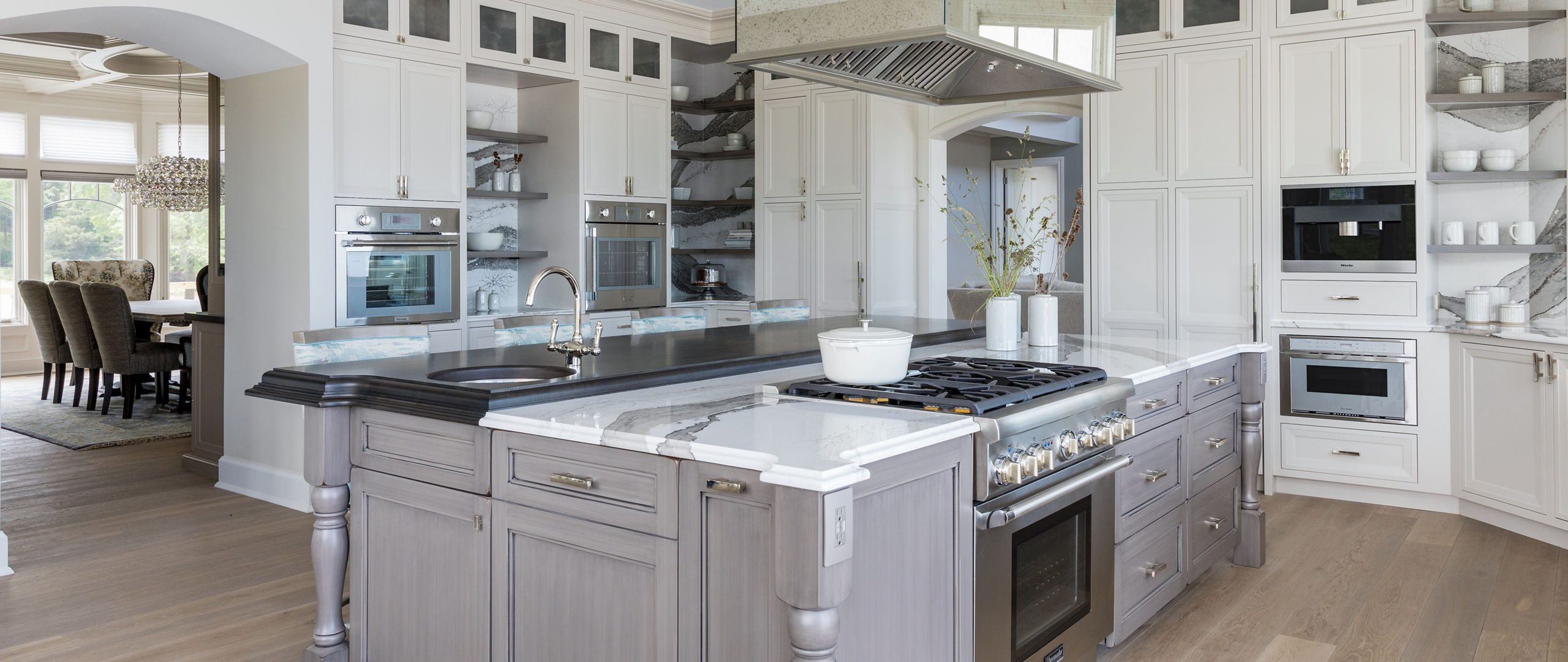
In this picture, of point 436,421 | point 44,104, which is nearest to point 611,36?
point 436,421

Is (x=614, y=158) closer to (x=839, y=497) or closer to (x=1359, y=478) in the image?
(x=1359, y=478)

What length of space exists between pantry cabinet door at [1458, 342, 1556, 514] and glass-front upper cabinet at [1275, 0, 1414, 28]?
4.90 feet

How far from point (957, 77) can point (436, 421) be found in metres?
1.86

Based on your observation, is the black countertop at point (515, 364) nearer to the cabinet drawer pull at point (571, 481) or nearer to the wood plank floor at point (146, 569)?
the cabinet drawer pull at point (571, 481)

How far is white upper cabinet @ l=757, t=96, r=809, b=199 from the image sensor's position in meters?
6.61

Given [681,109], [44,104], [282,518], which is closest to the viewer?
[282,518]

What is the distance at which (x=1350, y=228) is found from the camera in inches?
188

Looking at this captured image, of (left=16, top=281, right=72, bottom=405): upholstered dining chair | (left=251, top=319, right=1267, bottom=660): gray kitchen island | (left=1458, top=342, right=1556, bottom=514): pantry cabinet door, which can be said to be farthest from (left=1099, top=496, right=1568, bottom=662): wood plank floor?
(left=16, top=281, right=72, bottom=405): upholstered dining chair

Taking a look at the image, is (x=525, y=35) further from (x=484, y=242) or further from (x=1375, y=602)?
(x=1375, y=602)

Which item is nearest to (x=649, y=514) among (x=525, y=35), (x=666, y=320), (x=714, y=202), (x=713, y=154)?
(x=666, y=320)

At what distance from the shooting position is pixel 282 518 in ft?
15.2

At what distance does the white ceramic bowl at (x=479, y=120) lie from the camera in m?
5.94

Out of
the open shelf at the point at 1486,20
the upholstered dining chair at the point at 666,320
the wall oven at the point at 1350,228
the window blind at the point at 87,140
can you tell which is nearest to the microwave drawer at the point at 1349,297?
the wall oven at the point at 1350,228

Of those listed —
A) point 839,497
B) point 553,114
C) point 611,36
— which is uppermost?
point 611,36
